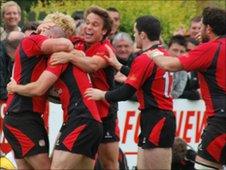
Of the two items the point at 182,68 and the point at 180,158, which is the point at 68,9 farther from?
the point at 182,68

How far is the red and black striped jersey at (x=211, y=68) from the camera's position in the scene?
8789mm

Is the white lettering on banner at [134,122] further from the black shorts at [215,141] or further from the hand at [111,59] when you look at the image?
the black shorts at [215,141]

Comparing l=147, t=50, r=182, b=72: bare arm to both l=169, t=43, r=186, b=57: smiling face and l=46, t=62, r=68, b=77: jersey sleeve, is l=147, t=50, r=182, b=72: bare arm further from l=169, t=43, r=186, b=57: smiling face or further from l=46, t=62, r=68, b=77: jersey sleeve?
l=169, t=43, r=186, b=57: smiling face

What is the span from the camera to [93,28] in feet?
33.1

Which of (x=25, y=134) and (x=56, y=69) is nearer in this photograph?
(x=56, y=69)

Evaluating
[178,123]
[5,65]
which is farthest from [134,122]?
[5,65]

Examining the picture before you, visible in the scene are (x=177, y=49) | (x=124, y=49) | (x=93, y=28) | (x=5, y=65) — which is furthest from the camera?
(x=177, y=49)

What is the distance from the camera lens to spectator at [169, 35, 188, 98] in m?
13.0

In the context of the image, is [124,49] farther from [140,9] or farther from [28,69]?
[140,9]

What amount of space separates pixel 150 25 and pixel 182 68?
1.37 metres

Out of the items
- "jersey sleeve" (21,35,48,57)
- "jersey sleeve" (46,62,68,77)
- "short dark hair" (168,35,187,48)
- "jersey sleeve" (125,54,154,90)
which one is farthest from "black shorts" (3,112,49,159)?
"short dark hair" (168,35,187,48)

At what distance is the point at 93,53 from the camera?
9.99 metres

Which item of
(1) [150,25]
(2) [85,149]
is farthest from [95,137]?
(1) [150,25]

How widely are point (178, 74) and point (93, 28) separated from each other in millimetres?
3226
